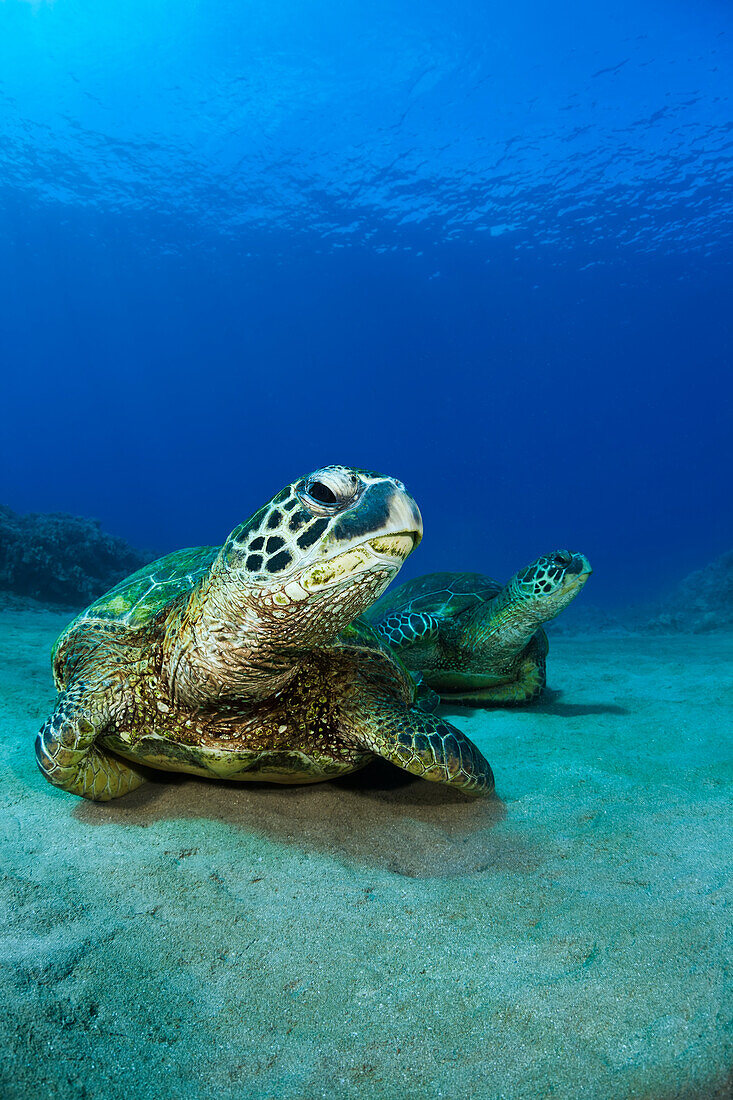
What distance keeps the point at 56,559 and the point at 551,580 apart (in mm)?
9438

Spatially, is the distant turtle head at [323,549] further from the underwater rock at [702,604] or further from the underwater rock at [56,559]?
the underwater rock at [702,604]

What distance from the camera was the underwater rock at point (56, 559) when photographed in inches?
367

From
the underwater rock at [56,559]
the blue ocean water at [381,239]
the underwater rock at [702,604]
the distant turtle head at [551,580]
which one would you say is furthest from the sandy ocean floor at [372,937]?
the blue ocean water at [381,239]

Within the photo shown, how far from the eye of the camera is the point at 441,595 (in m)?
5.02

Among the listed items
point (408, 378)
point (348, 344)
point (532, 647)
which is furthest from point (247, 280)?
point (532, 647)

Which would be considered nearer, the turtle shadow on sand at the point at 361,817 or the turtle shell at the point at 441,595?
the turtle shadow on sand at the point at 361,817

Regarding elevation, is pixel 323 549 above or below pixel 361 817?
above

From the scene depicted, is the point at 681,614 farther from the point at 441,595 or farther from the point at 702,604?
the point at 441,595

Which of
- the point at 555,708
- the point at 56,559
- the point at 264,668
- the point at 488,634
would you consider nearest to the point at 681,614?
the point at 555,708

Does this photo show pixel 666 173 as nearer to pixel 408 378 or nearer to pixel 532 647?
pixel 532 647

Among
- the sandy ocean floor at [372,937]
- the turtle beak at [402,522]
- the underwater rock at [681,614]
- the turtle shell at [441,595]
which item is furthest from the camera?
the underwater rock at [681,614]

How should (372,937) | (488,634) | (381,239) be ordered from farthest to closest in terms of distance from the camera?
(381,239), (488,634), (372,937)

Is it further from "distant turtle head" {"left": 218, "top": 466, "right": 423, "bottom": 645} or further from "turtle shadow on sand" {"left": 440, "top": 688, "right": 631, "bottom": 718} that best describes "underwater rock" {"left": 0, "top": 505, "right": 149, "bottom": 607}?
"distant turtle head" {"left": 218, "top": 466, "right": 423, "bottom": 645}

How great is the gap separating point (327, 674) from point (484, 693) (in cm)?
270
